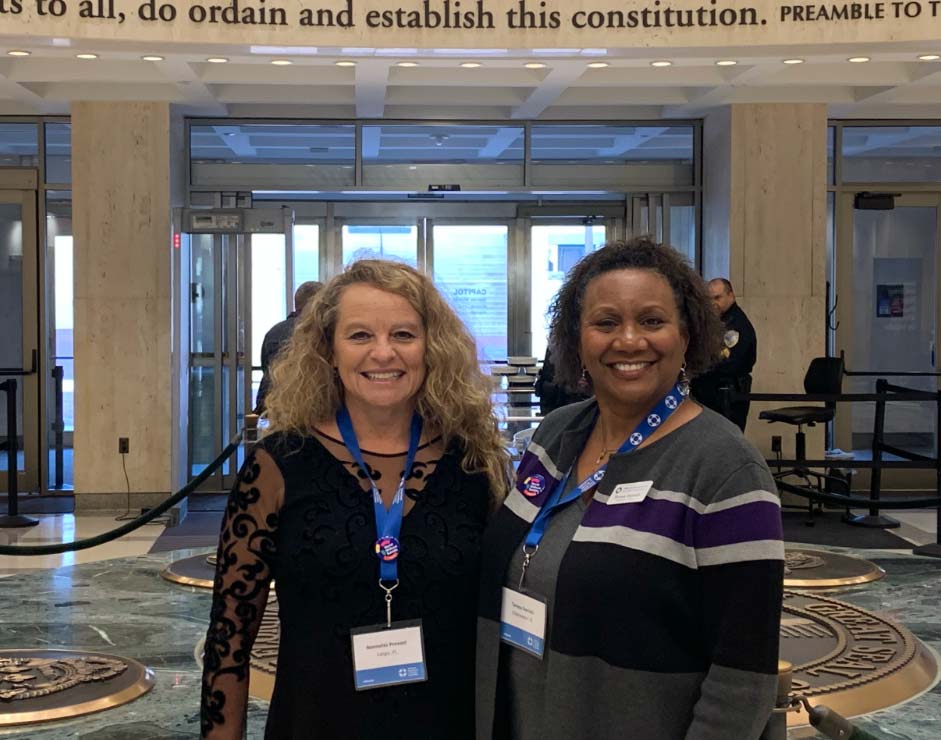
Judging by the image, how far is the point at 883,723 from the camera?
3.49 meters

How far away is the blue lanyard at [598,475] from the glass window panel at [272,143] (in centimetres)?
907

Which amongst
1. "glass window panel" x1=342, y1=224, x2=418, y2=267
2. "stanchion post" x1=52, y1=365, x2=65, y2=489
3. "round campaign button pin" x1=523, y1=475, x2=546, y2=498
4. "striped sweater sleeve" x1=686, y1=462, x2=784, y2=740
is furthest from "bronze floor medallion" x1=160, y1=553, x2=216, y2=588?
"glass window panel" x1=342, y1=224, x2=418, y2=267

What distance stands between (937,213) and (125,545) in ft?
24.6

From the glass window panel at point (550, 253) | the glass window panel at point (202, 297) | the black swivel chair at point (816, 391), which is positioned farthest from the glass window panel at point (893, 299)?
the glass window panel at point (202, 297)

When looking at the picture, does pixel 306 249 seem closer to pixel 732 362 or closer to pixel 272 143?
pixel 272 143

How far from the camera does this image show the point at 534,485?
87.1 inches

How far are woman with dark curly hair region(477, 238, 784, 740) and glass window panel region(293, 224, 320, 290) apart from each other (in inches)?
378


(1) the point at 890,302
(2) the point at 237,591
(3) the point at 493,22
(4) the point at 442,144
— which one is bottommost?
(2) the point at 237,591

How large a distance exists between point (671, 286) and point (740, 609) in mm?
586

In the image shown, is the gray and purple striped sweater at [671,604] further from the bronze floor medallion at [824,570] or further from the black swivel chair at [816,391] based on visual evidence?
the black swivel chair at [816,391]

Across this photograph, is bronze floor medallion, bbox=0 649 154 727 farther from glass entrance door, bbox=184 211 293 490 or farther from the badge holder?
glass entrance door, bbox=184 211 293 490

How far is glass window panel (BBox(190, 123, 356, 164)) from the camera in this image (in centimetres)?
1080

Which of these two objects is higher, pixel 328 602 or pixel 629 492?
pixel 629 492

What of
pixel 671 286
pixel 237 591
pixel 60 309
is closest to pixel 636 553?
pixel 671 286
